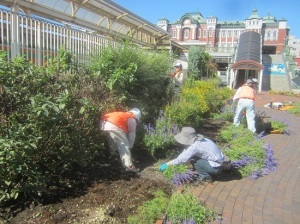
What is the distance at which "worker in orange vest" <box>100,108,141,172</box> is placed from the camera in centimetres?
447

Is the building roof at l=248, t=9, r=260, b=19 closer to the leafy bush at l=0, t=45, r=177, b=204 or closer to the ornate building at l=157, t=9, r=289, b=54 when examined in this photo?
the ornate building at l=157, t=9, r=289, b=54

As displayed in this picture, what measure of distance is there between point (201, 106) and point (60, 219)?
5.46 m

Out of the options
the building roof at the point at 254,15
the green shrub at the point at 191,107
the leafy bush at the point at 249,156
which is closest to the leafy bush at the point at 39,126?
the green shrub at the point at 191,107

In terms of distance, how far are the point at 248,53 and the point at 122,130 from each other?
97.3 ft

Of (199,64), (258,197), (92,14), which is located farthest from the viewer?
(199,64)

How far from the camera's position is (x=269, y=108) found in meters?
15.1

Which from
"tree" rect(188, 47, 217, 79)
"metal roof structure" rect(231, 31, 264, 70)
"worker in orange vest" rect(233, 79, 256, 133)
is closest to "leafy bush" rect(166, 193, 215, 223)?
"worker in orange vest" rect(233, 79, 256, 133)

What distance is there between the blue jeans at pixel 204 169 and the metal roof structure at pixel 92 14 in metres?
3.68

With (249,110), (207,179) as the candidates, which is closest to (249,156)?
(207,179)

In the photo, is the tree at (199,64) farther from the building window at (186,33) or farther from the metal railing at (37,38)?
the building window at (186,33)

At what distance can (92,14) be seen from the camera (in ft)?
31.7

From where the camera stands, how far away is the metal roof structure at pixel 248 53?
1104 inches

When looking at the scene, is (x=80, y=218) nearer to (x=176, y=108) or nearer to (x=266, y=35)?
(x=176, y=108)

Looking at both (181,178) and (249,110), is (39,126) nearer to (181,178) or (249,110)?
(181,178)
